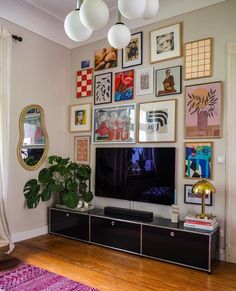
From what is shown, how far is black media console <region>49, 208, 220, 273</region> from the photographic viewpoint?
2.59 m

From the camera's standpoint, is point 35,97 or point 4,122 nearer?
point 4,122

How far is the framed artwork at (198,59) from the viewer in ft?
9.73

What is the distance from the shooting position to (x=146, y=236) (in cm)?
291

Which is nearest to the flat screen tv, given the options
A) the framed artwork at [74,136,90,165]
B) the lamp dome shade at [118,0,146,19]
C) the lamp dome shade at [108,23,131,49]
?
the framed artwork at [74,136,90,165]

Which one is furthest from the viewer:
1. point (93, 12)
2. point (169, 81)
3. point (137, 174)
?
point (137, 174)

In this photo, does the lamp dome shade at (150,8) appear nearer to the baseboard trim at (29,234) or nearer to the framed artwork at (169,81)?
the framed artwork at (169,81)

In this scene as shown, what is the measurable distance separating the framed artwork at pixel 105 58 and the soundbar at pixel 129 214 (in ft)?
6.35

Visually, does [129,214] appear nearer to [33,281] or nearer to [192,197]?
[192,197]

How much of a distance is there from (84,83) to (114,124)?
0.86 meters

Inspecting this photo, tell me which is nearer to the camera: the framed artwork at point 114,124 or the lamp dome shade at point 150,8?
the lamp dome shade at point 150,8

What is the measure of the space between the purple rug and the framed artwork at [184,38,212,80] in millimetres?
2436

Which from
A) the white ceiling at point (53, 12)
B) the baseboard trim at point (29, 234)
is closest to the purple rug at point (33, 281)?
the baseboard trim at point (29, 234)

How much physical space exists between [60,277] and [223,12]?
3164mm

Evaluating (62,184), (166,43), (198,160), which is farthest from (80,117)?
(198,160)
